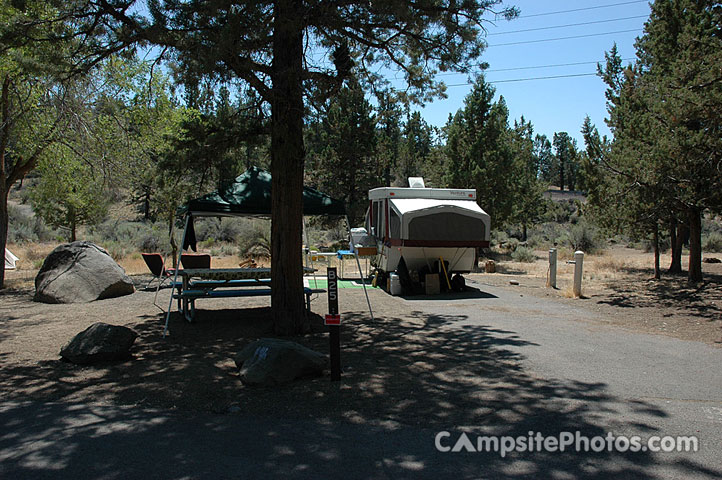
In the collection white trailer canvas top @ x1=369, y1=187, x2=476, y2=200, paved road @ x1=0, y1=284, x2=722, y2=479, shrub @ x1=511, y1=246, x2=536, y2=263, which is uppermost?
white trailer canvas top @ x1=369, y1=187, x2=476, y2=200

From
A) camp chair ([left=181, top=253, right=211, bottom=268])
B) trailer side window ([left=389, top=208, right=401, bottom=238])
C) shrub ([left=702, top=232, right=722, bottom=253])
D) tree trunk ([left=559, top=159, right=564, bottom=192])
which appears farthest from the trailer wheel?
tree trunk ([left=559, top=159, right=564, bottom=192])

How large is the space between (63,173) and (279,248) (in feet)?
29.4

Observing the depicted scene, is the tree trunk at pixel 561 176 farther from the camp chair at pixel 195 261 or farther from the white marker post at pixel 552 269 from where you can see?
the camp chair at pixel 195 261

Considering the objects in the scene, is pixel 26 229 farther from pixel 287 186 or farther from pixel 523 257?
pixel 287 186

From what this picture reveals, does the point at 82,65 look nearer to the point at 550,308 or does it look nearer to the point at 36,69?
the point at 36,69

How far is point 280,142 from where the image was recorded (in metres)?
7.27

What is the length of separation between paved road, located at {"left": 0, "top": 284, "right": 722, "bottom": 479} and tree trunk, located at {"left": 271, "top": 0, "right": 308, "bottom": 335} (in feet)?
10.2

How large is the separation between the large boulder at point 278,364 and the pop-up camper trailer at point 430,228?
7.48 metres

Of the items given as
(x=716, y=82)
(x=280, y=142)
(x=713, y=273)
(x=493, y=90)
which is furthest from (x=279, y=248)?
(x=493, y=90)

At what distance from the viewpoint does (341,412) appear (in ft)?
14.6

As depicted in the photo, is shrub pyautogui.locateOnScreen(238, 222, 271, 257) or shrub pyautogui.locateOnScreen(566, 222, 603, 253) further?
shrub pyautogui.locateOnScreen(566, 222, 603, 253)

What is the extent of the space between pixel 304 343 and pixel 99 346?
248cm

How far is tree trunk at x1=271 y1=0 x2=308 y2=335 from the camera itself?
715cm

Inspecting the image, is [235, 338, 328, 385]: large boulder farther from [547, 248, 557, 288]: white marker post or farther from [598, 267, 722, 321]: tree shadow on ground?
[547, 248, 557, 288]: white marker post
